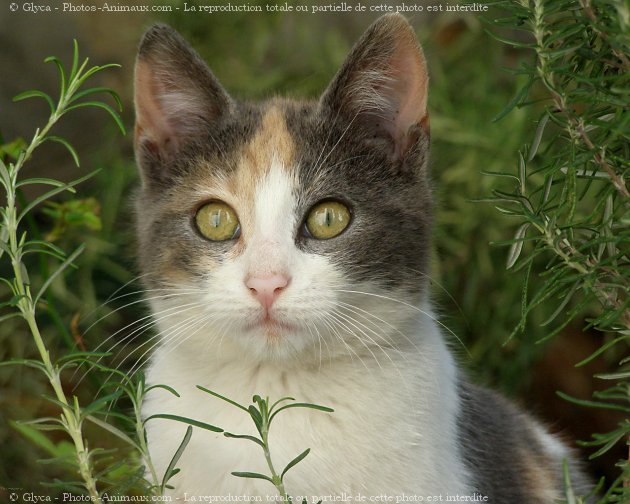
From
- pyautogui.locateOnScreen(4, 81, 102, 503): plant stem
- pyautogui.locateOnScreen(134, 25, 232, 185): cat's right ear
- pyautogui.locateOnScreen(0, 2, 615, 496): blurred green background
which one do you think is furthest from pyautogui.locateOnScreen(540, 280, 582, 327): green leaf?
pyautogui.locateOnScreen(0, 2, 615, 496): blurred green background

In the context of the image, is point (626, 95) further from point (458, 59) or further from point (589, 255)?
point (458, 59)

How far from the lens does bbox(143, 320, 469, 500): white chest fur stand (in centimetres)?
202

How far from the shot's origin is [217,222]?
220 centimetres

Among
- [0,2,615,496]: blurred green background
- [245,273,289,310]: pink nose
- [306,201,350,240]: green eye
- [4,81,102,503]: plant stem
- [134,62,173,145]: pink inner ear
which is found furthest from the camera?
[0,2,615,496]: blurred green background

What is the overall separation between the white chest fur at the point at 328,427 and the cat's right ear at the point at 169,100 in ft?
1.97

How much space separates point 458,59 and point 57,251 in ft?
11.7

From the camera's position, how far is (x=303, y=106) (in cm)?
251

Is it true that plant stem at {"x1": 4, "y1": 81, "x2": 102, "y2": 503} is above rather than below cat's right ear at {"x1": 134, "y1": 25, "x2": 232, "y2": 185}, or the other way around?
below

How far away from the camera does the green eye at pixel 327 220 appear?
7.07ft

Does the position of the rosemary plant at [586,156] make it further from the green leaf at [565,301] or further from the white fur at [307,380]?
the white fur at [307,380]

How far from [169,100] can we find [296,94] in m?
1.19

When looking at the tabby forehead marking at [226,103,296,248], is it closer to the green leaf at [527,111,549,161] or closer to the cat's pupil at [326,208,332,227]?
the cat's pupil at [326,208,332,227]

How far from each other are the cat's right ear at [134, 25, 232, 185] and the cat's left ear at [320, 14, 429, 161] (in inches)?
13.1

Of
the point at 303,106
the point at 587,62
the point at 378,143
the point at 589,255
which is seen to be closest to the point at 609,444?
the point at 589,255
